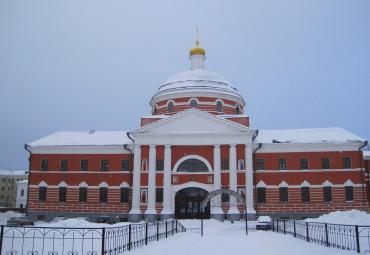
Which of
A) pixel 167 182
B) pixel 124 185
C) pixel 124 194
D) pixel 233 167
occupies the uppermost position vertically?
pixel 233 167

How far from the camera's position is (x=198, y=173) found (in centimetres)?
3644

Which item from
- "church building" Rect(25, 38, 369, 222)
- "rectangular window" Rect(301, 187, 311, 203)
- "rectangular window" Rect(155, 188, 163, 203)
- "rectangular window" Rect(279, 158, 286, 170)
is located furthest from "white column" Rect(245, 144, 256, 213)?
"rectangular window" Rect(155, 188, 163, 203)

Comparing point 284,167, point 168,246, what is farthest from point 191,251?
point 284,167

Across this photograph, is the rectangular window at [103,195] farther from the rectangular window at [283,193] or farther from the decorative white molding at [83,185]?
the rectangular window at [283,193]

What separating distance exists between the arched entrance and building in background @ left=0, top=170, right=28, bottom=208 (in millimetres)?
69294

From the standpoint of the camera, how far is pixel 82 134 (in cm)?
4312

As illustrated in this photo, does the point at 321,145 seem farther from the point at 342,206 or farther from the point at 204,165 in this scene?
the point at 204,165

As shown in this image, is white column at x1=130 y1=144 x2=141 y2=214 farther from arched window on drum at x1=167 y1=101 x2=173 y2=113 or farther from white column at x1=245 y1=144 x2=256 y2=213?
white column at x1=245 y1=144 x2=256 y2=213

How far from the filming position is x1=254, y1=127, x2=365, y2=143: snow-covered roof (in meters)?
37.5

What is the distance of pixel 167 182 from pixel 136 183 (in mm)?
2945

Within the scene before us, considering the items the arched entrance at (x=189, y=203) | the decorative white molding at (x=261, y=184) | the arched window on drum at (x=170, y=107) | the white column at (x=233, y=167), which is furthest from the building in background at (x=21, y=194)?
the decorative white molding at (x=261, y=184)

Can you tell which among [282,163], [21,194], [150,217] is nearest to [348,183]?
[282,163]

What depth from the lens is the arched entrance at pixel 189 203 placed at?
36188 millimetres

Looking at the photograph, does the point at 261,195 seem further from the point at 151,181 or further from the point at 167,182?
the point at 151,181
